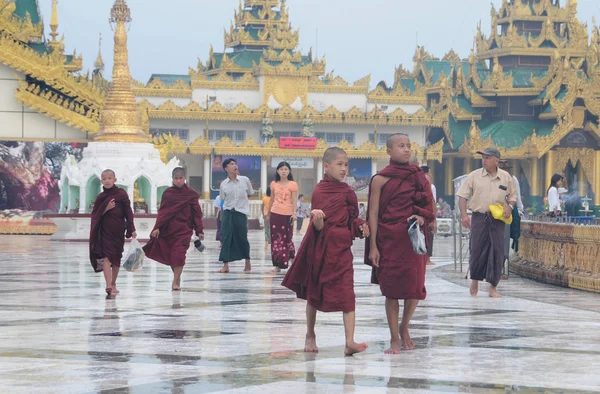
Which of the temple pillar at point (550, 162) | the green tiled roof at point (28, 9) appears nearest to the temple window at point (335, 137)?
the temple pillar at point (550, 162)

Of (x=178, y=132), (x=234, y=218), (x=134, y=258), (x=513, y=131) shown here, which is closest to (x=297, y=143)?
(x=178, y=132)

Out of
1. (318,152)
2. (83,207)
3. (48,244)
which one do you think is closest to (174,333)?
(48,244)

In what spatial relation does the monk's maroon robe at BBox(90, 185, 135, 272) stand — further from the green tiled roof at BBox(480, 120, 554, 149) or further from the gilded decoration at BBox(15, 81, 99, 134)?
the green tiled roof at BBox(480, 120, 554, 149)

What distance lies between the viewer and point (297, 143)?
174 feet

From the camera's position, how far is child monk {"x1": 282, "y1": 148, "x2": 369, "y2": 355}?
30.1ft

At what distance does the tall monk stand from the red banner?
142 ft

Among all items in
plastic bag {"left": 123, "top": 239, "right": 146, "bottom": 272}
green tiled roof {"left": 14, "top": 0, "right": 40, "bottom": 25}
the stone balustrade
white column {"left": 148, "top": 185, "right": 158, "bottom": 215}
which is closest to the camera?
plastic bag {"left": 123, "top": 239, "right": 146, "bottom": 272}

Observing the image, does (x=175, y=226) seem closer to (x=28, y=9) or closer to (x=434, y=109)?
(x=28, y=9)

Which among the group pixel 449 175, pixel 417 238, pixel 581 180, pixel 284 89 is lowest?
pixel 417 238

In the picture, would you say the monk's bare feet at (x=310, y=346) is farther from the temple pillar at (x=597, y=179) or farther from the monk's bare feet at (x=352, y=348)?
the temple pillar at (x=597, y=179)

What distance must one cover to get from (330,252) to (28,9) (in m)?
38.7

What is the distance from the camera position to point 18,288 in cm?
1497

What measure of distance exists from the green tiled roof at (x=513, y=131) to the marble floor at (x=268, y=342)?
3776 centimetres

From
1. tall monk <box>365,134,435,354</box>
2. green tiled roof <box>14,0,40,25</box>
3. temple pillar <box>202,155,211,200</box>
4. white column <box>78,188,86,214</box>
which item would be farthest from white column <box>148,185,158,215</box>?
tall monk <box>365,134,435,354</box>
